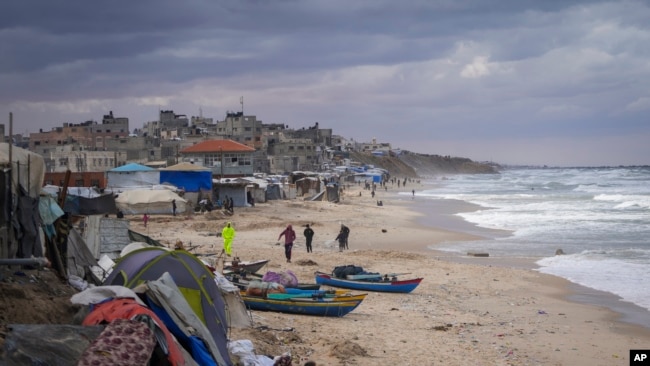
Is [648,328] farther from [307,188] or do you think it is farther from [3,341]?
[307,188]

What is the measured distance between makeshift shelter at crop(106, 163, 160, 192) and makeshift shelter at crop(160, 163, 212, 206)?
1242 mm

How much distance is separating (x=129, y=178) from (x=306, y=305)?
2929cm

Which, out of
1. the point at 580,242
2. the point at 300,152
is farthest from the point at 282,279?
the point at 300,152

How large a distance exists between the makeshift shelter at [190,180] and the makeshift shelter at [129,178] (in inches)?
48.9

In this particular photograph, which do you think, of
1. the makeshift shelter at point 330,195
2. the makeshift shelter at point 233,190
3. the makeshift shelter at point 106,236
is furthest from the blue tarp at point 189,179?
the makeshift shelter at point 106,236

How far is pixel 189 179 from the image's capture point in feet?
144

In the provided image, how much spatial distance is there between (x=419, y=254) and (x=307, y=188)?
35.7m

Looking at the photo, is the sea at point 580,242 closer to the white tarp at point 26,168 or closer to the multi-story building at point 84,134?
the white tarp at point 26,168

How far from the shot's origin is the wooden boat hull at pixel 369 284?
61.8ft

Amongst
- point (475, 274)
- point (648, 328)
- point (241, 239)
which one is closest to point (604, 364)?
point (648, 328)

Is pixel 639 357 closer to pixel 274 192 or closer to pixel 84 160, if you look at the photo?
pixel 274 192

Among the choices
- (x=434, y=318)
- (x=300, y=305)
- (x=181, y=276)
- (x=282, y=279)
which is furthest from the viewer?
(x=434, y=318)

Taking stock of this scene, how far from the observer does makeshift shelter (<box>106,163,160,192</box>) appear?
41.4 m

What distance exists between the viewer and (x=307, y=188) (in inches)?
2514
